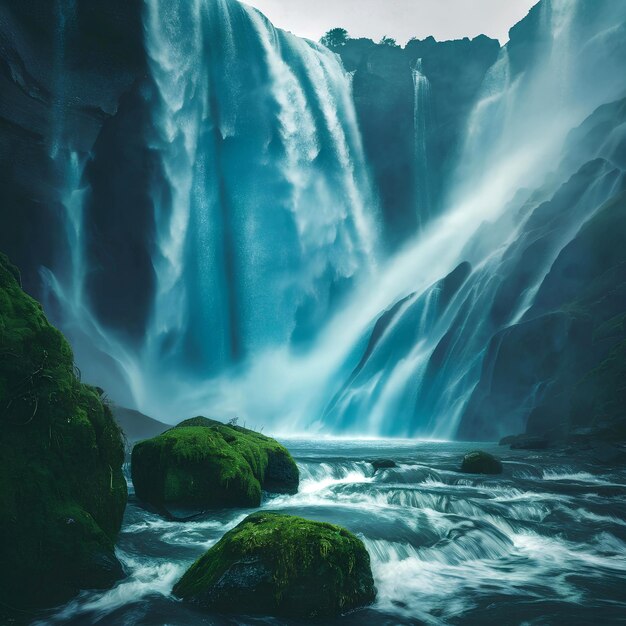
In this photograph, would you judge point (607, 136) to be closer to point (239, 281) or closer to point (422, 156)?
point (422, 156)

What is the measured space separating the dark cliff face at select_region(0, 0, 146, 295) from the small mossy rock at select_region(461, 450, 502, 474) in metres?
29.2

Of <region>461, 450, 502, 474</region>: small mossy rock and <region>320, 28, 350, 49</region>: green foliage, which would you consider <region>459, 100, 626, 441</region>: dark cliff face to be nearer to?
<region>461, 450, 502, 474</region>: small mossy rock

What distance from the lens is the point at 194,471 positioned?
8.78 metres

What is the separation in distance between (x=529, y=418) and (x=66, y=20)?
36826 mm

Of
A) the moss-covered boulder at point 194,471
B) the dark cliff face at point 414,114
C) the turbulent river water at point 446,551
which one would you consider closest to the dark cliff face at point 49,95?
the moss-covered boulder at point 194,471

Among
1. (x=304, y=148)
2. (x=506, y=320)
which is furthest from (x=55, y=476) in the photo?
(x=304, y=148)

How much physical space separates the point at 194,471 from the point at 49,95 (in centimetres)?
2788

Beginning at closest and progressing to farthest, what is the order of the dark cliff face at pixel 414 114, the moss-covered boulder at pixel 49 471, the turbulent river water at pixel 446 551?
the moss-covered boulder at pixel 49 471, the turbulent river water at pixel 446 551, the dark cliff face at pixel 414 114

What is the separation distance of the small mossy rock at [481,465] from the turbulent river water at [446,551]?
0.75 m

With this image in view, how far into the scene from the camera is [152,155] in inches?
1436

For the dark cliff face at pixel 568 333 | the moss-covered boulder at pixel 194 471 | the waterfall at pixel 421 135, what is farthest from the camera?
the waterfall at pixel 421 135

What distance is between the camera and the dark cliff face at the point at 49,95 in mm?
24688

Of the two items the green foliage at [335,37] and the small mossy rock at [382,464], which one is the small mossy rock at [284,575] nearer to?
the small mossy rock at [382,464]

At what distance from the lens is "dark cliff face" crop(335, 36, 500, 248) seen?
6009 cm
